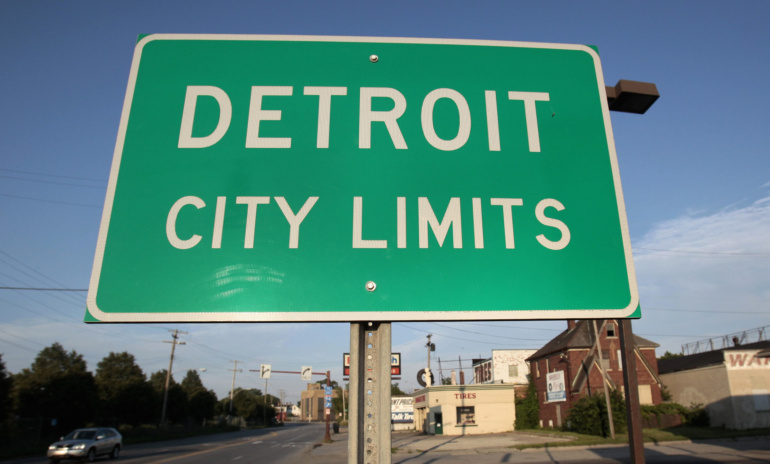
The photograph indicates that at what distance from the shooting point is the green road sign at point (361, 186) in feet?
6.55

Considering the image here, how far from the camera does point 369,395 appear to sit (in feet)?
6.01

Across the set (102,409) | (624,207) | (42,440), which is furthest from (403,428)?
(624,207)

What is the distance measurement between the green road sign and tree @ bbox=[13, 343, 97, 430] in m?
35.9

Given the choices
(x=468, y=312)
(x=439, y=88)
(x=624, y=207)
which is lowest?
(x=468, y=312)

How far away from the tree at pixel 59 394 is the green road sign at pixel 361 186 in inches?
1414

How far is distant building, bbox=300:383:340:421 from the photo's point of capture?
144000mm

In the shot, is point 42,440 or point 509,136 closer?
point 509,136

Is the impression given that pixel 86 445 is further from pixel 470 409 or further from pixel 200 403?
pixel 200 403

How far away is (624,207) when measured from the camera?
2.25 meters

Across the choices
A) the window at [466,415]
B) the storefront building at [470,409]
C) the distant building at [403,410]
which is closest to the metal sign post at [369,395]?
the storefront building at [470,409]

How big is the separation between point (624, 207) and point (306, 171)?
1.46 metres

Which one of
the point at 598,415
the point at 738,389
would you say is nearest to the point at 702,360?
the point at 738,389

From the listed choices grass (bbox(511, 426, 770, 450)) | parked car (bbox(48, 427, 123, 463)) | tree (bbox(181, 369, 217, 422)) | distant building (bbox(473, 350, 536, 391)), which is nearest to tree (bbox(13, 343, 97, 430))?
parked car (bbox(48, 427, 123, 463))

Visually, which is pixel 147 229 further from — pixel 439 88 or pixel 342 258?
pixel 439 88
